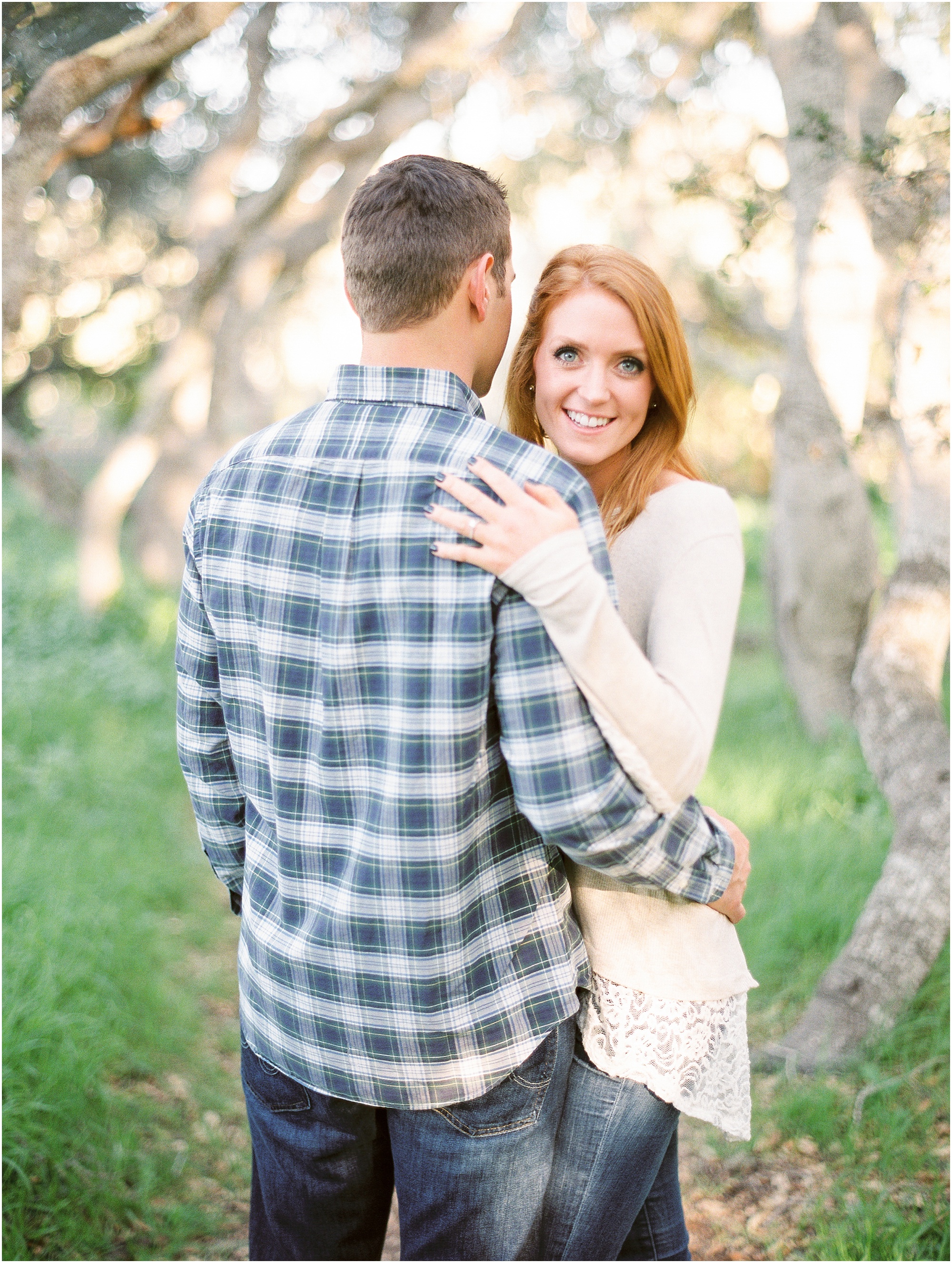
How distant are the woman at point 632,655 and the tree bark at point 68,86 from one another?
6.35ft

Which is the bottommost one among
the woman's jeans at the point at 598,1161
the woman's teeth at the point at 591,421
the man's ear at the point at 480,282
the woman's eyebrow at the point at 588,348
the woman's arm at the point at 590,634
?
the woman's jeans at the point at 598,1161

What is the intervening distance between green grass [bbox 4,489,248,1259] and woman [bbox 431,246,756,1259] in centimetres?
162

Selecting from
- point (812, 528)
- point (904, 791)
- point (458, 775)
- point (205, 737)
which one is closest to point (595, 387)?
point (458, 775)

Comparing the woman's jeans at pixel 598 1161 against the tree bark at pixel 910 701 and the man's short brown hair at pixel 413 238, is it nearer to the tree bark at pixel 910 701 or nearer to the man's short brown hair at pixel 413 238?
the man's short brown hair at pixel 413 238

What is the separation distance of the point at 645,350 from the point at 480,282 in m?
0.44

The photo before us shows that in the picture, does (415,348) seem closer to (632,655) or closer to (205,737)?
(632,655)

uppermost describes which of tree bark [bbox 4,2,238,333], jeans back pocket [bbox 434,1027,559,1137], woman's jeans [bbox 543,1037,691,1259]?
tree bark [bbox 4,2,238,333]

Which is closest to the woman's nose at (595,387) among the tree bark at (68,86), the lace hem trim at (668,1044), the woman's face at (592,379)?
the woman's face at (592,379)

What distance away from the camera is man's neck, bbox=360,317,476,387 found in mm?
1484

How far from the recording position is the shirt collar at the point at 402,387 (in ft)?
4.82

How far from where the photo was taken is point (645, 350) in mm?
1798

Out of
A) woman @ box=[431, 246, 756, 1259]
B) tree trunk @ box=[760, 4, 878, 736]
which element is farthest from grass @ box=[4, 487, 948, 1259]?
woman @ box=[431, 246, 756, 1259]

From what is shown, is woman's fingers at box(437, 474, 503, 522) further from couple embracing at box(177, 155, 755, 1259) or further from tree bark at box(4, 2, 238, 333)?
tree bark at box(4, 2, 238, 333)

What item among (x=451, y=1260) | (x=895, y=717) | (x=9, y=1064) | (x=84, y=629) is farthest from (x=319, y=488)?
(x=84, y=629)
